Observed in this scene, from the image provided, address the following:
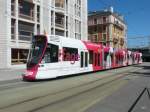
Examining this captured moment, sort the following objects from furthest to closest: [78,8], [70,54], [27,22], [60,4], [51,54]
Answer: [78,8] < [60,4] < [27,22] < [70,54] < [51,54]

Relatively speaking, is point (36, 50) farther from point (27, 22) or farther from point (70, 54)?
point (27, 22)

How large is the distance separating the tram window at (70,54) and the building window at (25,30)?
16555 mm

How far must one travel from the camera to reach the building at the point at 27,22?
35812 millimetres

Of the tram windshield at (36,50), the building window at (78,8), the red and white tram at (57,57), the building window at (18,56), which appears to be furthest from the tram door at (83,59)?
the building window at (78,8)

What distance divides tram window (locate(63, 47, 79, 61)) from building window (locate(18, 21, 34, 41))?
1656 centimetres

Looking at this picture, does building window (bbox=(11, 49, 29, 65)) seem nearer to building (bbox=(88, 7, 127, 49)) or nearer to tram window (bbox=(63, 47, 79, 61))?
tram window (bbox=(63, 47, 79, 61))

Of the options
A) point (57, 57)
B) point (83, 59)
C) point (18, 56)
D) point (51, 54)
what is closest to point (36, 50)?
point (51, 54)

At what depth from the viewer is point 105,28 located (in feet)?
283

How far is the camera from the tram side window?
1966cm

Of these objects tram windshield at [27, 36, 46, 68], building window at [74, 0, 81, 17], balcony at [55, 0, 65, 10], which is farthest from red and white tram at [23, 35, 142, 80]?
building window at [74, 0, 81, 17]

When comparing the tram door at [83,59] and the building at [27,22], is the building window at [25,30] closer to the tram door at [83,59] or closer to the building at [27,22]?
the building at [27,22]

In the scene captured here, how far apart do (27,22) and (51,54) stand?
68.8 ft

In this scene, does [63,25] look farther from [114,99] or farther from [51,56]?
[114,99]

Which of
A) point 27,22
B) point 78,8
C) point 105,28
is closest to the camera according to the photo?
point 27,22
